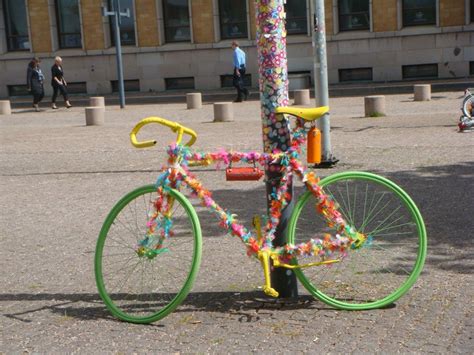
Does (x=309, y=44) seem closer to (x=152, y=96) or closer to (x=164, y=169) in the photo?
(x=152, y=96)

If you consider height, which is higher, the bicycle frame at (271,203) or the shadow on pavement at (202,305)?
the bicycle frame at (271,203)

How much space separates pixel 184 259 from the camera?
6070 millimetres

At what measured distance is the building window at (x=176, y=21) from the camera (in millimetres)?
35281

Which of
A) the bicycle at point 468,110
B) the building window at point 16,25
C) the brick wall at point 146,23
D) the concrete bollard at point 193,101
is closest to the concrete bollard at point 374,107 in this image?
the bicycle at point 468,110

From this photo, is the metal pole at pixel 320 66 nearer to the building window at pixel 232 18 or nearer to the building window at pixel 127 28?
the building window at pixel 232 18

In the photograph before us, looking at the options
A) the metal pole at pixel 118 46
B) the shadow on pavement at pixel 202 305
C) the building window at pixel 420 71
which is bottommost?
the shadow on pavement at pixel 202 305

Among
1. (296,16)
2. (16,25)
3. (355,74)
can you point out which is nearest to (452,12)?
(355,74)

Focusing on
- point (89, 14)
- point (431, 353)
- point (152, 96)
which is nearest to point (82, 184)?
point (431, 353)

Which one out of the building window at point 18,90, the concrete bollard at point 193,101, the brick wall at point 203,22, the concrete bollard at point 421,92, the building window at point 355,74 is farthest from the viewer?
the building window at point 18,90

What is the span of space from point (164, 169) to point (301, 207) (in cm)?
87

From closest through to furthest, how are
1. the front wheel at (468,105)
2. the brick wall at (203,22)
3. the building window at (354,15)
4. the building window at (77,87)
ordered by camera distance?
1. the front wheel at (468,105)
2. the building window at (354,15)
3. the brick wall at (203,22)
4. the building window at (77,87)

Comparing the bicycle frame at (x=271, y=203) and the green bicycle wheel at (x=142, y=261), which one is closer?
the green bicycle wheel at (x=142, y=261)

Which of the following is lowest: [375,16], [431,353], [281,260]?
[431,353]

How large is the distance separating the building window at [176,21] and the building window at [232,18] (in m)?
1.45
